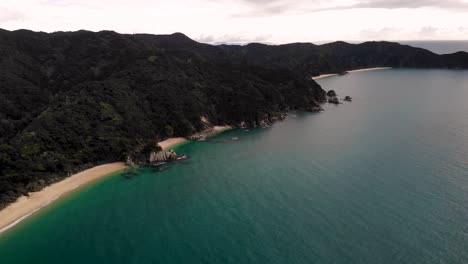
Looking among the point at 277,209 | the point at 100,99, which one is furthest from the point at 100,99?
the point at 277,209

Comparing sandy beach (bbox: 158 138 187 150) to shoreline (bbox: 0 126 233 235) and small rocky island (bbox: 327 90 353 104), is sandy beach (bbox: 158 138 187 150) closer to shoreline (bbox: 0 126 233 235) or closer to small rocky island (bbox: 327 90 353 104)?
shoreline (bbox: 0 126 233 235)

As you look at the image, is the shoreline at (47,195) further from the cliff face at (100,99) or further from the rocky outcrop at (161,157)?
the rocky outcrop at (161,157)

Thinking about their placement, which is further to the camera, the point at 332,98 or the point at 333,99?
the point at 332,98

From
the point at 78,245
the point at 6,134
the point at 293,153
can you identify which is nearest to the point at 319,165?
the point at 293,153

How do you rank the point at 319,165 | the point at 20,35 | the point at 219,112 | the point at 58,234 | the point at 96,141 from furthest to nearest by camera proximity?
the point at 20,35 → the point at 219,112 → the point at 96,141 → the point at 319,165 → the point at 58,234

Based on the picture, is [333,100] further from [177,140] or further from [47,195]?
[47,195]

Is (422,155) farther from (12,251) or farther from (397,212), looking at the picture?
(12,251)

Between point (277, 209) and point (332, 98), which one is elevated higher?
point (332, 98)
